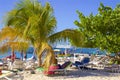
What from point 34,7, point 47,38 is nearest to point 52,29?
point 47,38

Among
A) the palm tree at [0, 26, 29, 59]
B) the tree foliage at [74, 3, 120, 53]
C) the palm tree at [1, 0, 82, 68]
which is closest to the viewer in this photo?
the palm tree at [1, 0, 82, 68]

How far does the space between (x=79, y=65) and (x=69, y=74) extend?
96.4 inches

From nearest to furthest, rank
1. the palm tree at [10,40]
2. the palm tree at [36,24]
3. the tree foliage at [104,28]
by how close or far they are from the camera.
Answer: the palm tree at [36,24] < the palm tree at [10,40] < the tree foliage at [104,28]

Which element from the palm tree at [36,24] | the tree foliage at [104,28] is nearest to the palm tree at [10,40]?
the palm tree at [36,24]

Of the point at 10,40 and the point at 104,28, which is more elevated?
the point at 104,28

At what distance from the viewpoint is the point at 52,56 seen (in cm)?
1534

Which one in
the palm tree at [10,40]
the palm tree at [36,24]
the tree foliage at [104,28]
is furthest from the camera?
the tree foliage at [104,28]

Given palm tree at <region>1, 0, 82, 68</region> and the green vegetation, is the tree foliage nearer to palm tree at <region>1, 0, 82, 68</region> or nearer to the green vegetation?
the green vegetation

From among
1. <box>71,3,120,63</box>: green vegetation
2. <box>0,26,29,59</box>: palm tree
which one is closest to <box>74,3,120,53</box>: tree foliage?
<box>71,3,120,63</box>: green vegetation

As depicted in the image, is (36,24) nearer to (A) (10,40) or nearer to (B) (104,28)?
(A) (10,40)

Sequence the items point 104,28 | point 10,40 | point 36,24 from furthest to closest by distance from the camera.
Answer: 1. point 104,28
2. point 10,40
3. point 36,24

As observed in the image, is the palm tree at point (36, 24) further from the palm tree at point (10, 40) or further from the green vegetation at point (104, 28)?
the green vegetation at point (104, 28)

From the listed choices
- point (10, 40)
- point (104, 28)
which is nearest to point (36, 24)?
point (10, 40)

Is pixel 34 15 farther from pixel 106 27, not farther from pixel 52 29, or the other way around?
pixel 106 27
